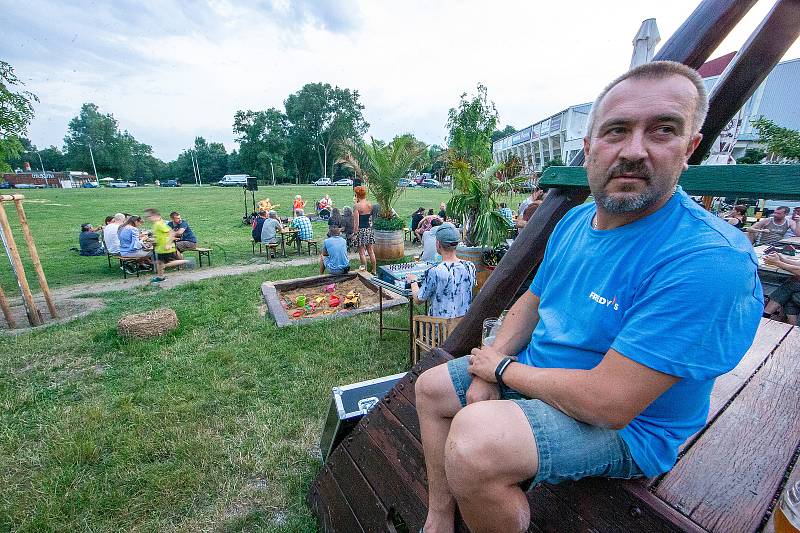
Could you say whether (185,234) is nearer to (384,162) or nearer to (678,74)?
(384,162)

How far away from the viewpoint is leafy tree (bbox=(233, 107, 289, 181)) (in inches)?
2359

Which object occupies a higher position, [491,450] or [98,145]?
[98,145]

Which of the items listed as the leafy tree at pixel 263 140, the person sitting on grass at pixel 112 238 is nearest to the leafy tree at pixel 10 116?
the person sitting on grass at pixel 112 238

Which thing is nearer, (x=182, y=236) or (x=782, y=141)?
(x=182, y=236)

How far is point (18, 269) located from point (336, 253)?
4.80 meters

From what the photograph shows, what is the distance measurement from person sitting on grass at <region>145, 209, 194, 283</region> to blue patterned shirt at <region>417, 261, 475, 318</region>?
7.06 m

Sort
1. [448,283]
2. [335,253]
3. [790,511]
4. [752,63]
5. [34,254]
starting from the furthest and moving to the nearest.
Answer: [335,253], [34,254], [448,283], [752,63], [790,511]

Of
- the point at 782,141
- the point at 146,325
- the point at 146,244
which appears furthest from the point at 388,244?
the point at 782,141

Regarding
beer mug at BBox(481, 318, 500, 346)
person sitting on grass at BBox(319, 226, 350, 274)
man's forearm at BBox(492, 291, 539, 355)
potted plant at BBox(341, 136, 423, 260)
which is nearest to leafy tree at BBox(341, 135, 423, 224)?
potted plant at BBox(341, 136, 423, 260)

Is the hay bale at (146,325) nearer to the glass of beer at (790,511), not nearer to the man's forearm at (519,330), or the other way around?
the man's forearm at (519,330)

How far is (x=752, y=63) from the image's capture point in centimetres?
153

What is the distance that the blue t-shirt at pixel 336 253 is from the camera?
720cm

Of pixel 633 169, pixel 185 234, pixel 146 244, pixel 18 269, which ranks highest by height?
pixel 633 169

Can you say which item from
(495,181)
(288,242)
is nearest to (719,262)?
(495,181)
